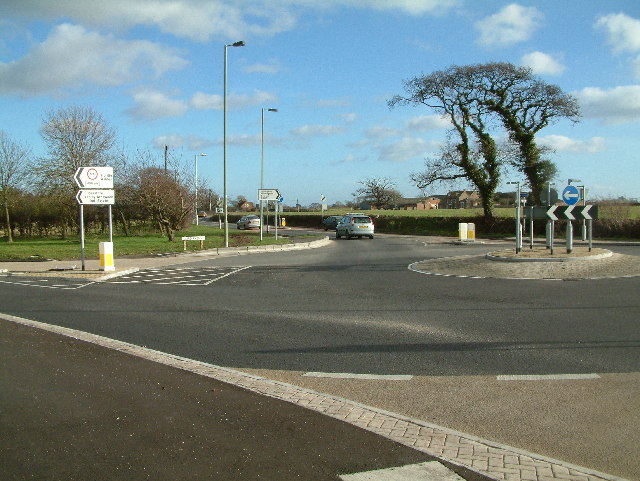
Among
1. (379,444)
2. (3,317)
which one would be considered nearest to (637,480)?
(379,444)

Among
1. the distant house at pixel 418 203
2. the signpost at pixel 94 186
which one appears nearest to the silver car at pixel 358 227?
the signpost at pixel 94 186

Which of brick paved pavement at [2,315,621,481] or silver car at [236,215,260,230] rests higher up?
silver car at [236,215,260,230]

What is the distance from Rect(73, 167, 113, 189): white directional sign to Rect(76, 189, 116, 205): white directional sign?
13cm

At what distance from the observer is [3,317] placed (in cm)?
998

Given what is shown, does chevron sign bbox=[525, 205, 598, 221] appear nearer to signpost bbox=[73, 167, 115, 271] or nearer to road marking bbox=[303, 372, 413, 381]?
road marking bbox=[303, 372, 413, 381]

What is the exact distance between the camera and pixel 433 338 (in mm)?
8039

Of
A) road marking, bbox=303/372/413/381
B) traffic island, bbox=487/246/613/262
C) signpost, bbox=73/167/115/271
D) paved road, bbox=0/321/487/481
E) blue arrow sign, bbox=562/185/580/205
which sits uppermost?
signpost, bbox=73/167/115/271

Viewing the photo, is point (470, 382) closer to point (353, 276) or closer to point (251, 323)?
point (251, 323)

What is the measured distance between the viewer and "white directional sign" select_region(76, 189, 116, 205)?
733 inches

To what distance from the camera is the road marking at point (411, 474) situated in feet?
12.2

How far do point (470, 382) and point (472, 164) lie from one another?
39.3m

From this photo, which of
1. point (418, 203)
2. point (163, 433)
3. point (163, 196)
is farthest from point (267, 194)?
point (418, 203)

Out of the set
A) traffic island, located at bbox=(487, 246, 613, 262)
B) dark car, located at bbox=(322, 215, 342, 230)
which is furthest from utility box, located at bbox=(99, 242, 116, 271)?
dark car, located at bbox=(322, 215, 342, 230)

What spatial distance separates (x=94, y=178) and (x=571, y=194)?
14.5m
